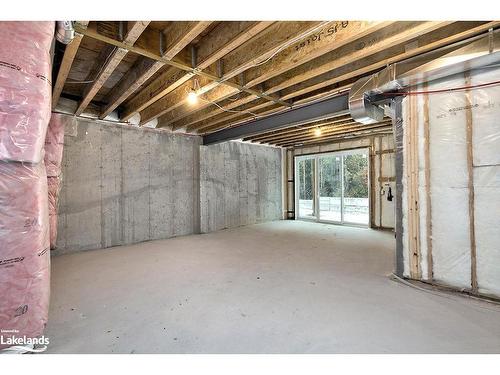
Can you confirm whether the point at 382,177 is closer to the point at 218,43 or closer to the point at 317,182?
the point at 317,182

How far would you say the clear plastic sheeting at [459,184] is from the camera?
2.12 metres

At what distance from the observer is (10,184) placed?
4.45 ft

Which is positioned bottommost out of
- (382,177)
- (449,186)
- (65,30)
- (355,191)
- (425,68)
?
(355,191)

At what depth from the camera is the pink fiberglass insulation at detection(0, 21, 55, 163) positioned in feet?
4.36

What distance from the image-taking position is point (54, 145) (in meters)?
3.04

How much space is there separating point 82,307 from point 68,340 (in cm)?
53

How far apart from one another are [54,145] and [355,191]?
293 inches

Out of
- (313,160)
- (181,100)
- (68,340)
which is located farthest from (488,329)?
(313,160)

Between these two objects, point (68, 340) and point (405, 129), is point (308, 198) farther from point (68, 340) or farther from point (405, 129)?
point (68, 340)

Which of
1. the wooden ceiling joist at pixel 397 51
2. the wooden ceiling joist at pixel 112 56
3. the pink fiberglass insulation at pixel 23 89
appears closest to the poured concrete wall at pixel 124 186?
the wooden ceiling joist at pixel 112 56

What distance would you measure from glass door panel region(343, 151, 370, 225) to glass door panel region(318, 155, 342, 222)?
0.29 meters

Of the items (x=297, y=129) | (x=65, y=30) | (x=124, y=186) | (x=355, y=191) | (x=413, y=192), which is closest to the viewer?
(x=65, y=30)

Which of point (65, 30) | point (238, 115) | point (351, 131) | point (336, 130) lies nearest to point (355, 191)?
point (351, 131)

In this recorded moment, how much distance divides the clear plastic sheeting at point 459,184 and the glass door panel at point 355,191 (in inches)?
157
